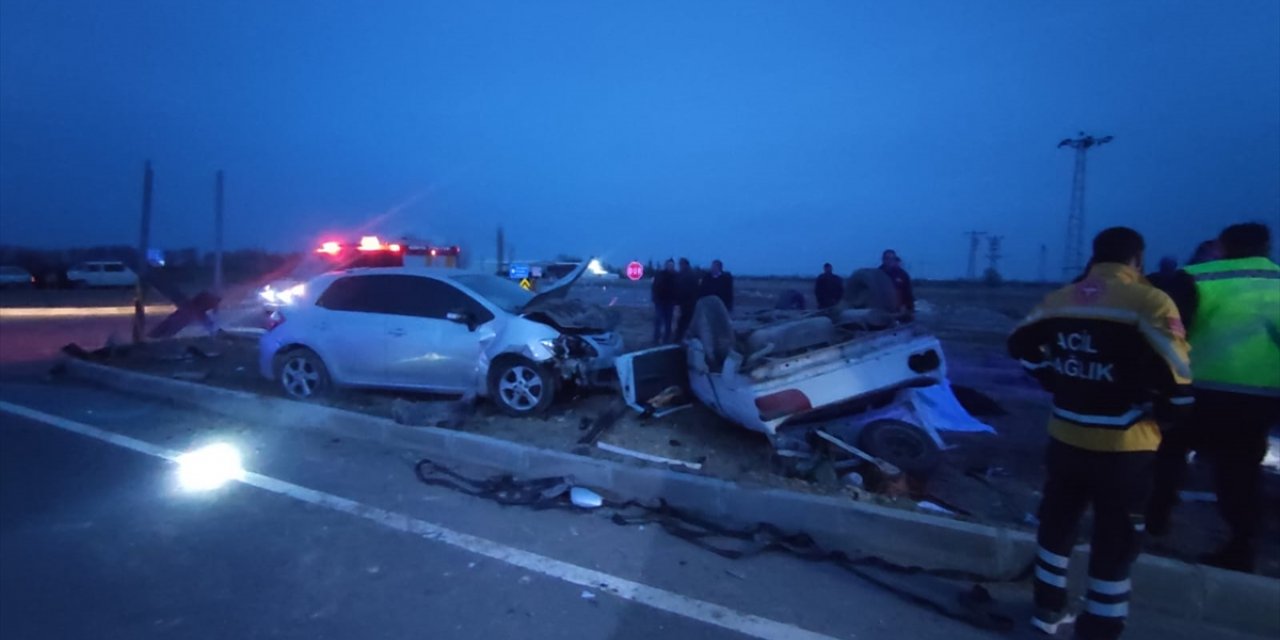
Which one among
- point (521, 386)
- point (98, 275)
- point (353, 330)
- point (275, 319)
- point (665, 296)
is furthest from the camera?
point (98, 275)

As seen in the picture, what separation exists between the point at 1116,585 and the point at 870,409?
2993 millimetres

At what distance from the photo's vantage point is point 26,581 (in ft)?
13.6

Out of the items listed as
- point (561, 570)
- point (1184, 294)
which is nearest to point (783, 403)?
point (561, 570)

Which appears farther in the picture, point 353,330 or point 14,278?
point 14,278

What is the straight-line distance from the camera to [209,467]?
6453mm

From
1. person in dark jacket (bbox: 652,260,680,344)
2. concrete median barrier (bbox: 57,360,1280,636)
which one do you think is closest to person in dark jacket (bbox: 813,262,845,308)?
person in dark jacket (bbox: 652,260,680,344)

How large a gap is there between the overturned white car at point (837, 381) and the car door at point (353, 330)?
3.96 meters

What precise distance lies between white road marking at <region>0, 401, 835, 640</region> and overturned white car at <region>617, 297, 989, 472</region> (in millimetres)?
2216

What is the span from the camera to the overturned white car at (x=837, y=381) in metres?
5.89

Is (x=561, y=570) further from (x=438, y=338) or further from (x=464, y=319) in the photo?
(x=438, y=338)

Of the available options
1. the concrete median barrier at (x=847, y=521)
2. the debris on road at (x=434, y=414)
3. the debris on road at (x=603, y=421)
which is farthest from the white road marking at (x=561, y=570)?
the debris on road at (x=603, y=421)

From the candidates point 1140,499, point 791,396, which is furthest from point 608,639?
point 791,396

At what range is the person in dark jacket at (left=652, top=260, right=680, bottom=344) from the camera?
14102mm

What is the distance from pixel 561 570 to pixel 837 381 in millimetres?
2706
